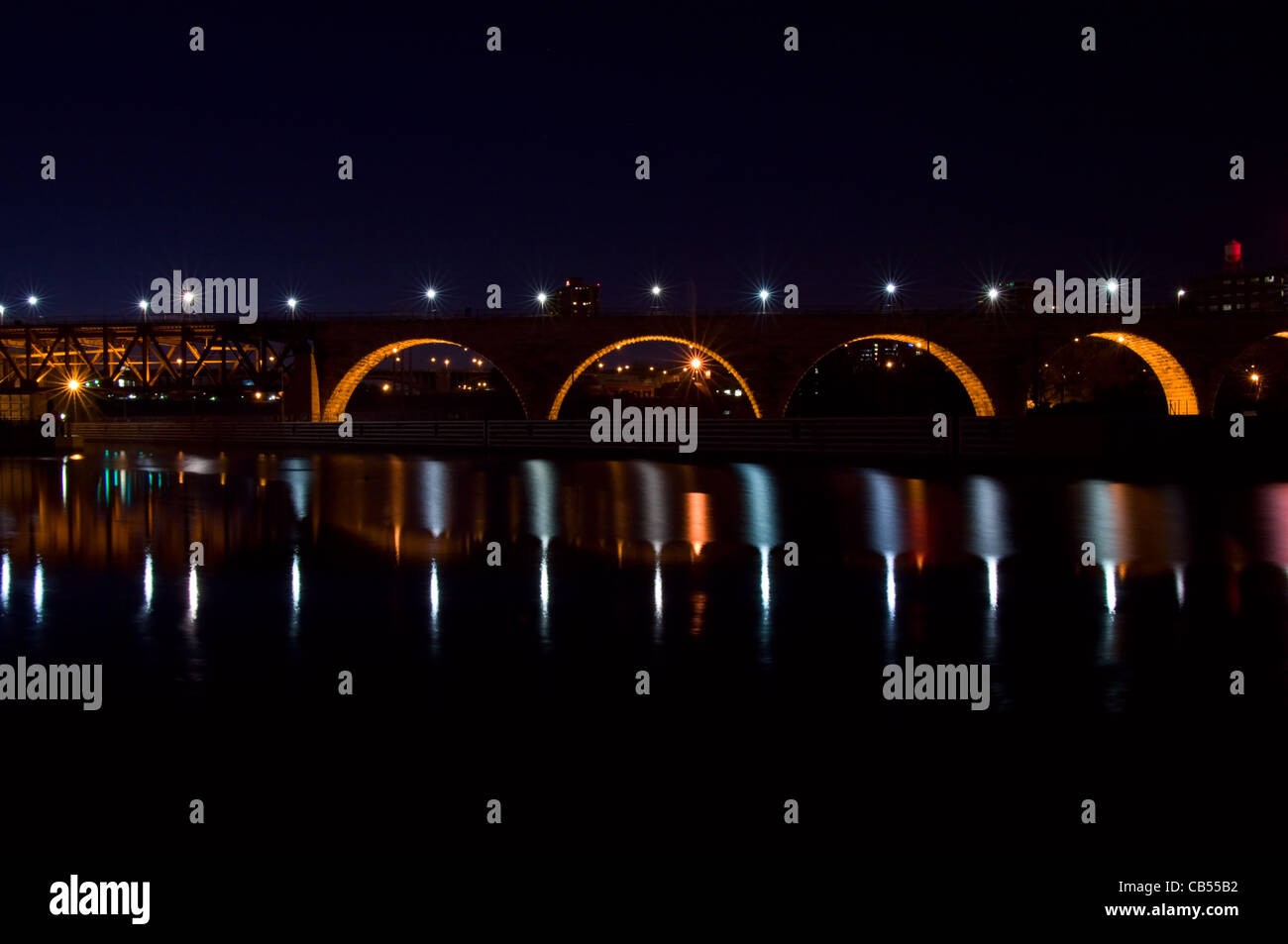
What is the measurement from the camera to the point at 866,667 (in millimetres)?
6387

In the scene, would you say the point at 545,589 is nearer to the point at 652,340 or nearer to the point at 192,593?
the point at 192,593

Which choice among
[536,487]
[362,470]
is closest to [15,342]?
[362,470]

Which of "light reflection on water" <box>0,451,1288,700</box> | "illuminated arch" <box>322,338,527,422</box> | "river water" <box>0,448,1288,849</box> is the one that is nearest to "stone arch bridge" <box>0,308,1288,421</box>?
"illuminated arch" <box>322,338,527,422</box>

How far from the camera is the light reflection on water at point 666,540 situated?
8.29 meters

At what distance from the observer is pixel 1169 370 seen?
189ft

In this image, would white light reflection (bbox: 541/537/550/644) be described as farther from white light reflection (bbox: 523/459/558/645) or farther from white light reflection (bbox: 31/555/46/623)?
white light reflection (bbox: 31/555/46/623)

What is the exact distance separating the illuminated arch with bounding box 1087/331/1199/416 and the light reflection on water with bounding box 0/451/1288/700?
39.1m

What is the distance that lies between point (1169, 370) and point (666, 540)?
54.5 metres

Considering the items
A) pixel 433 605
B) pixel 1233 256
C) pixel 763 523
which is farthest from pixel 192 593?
pixel 1233 256

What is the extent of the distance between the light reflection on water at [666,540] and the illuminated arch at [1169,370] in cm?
3907

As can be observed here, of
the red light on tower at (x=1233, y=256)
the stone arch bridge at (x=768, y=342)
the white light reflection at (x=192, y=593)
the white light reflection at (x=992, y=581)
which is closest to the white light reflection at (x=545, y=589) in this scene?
the white light reflection at (x=192, y=593)

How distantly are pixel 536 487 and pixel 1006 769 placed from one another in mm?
16571

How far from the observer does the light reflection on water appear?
829cm

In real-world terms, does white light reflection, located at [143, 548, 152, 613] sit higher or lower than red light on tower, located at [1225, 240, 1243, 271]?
lower
